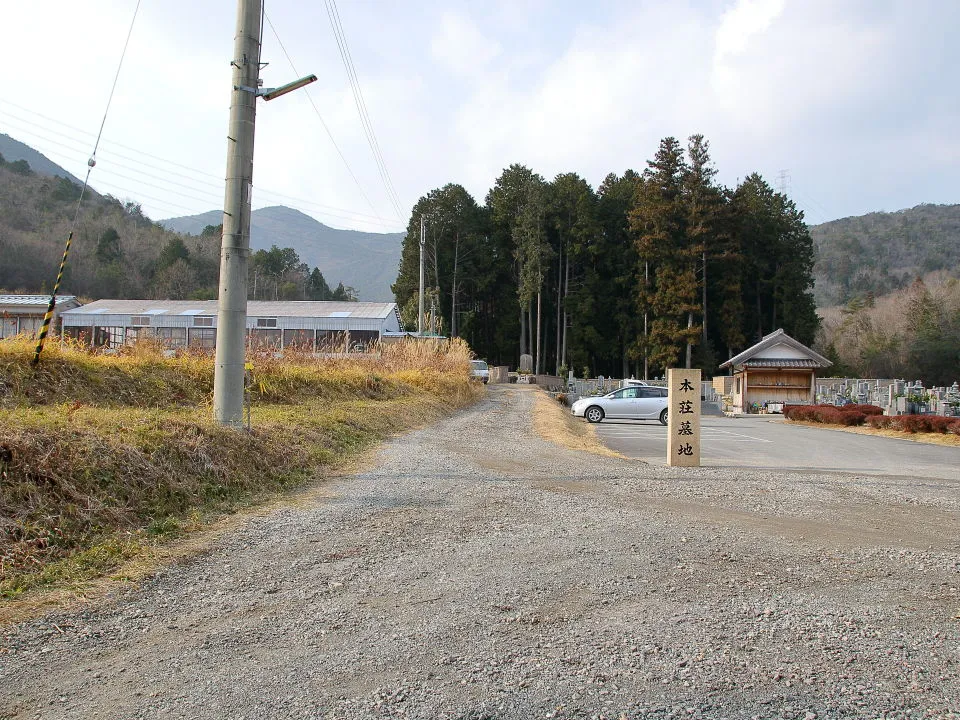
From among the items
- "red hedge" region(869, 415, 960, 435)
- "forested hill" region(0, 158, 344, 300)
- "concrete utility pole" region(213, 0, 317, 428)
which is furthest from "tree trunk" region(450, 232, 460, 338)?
"concrete utility pole" region(213, 0, 317, 428)

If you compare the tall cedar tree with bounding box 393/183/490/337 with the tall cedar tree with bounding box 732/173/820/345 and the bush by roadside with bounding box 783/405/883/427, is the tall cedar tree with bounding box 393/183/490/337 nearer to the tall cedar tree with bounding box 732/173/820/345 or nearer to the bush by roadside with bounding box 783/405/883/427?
the tall cedar tree with bounding box 732/173/820/345

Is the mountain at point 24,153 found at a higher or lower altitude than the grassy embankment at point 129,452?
higher

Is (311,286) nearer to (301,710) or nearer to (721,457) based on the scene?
(721,457)

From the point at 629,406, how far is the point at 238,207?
1687 centimetres

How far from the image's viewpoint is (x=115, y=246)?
59188 millimetres

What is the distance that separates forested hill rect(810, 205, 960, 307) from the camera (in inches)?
3376

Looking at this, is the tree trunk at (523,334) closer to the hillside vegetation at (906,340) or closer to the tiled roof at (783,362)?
the tiled roof at (783,362)

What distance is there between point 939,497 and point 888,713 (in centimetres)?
584

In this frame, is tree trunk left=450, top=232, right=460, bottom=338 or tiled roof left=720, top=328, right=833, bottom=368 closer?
tiled roof left=720, top=328, right=833, bottom=368

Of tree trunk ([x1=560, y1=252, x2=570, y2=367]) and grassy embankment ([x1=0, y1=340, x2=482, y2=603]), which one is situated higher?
tree trunk ([x1=560, y1=252, x2=570, y2=367])

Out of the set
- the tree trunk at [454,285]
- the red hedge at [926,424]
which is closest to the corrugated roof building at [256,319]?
the tree trunk at [454,285]

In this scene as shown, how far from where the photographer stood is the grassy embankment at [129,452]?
4145mm

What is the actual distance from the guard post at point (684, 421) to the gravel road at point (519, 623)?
12.5ft

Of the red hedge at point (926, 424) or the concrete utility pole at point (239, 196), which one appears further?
the red hedge at point (926, 424)
